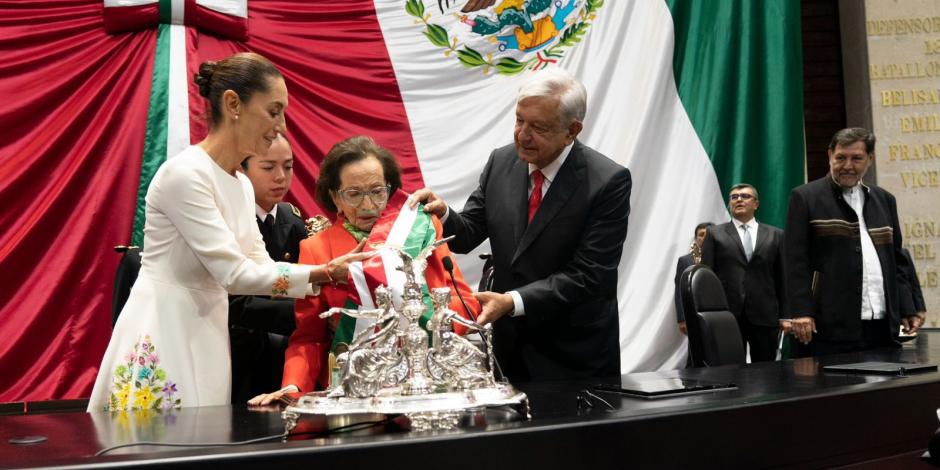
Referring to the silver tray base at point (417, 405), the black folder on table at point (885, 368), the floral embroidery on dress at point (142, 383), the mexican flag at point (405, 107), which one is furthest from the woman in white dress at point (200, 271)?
the mexican flag at point (405, 107)

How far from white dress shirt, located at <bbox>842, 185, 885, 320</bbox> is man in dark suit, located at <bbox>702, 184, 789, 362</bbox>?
4.26 ft

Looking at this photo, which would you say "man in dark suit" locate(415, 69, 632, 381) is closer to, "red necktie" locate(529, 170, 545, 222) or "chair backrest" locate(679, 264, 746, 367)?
"red necktie" locate(529, 170, 545, 222)

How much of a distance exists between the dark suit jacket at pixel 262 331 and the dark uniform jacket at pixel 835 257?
2.10m

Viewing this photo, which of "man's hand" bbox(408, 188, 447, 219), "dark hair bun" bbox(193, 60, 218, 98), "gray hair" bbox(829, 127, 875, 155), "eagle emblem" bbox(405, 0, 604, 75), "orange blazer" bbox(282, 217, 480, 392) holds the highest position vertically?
"eagle emblem" bbox(405, 0, 604, 75)

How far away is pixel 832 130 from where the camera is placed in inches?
268

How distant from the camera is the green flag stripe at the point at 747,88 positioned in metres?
5.35

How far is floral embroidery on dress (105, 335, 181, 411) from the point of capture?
5.78 ft

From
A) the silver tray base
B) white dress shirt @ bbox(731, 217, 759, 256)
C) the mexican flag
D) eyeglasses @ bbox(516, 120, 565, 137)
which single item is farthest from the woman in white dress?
white dress shirt @ bbox(731, 217, 759, 256)

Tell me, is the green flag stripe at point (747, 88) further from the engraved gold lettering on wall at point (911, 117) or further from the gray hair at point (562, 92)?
the gray hair at point (562, 92)

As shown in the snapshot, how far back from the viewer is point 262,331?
8.28 feet

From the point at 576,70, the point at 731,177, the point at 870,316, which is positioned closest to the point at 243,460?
the point at 870,316

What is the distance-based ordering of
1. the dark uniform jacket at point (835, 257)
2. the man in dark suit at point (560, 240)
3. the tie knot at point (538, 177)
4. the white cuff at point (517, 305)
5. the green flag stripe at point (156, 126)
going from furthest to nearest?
the green flag stripe at point (156, 126) < the dark uniform jacket at point (835, 257) < the tie knot at point (538, 177) < the man in dark suit at point (560, 240) < the white cuff at point (517, 305)

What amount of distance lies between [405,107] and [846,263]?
240 cm

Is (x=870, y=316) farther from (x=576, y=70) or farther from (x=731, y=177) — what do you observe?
(x=576, y=70)
